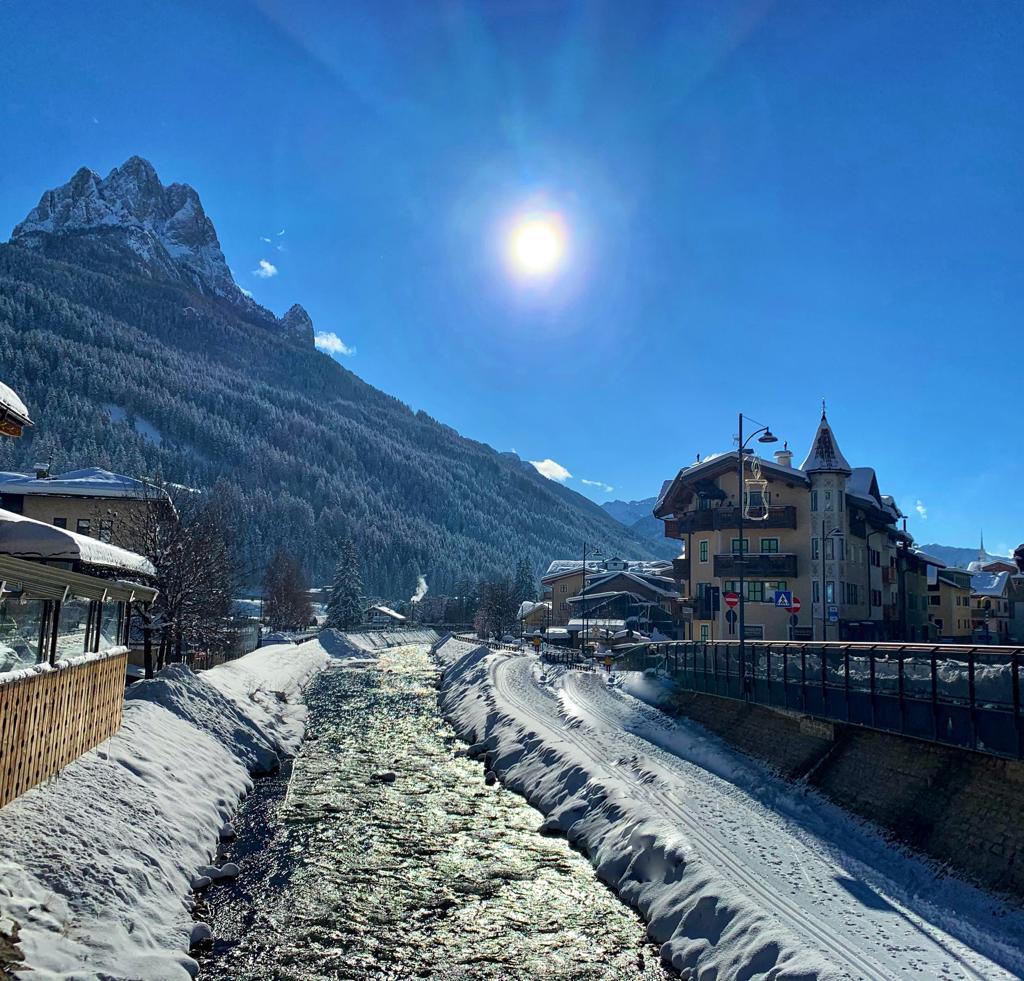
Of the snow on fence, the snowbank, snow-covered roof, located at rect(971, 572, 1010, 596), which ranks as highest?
snow-covered roof, located at rect(971, 572, 1010, 596)

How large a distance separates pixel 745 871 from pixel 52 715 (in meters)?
13.1

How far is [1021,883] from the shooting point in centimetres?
1322

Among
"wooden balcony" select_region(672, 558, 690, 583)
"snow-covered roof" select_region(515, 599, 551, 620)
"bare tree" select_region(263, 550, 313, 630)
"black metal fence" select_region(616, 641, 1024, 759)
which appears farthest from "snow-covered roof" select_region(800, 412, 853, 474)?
"bare tree" select_region(263, 550, 313, 630)

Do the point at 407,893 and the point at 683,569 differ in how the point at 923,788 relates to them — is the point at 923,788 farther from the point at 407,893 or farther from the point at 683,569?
the point at 683,569

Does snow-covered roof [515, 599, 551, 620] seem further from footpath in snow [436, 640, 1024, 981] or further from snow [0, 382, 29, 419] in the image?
snow [0, 382, 29, 419]

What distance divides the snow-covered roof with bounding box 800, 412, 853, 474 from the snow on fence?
144ft

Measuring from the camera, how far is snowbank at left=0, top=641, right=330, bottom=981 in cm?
1036

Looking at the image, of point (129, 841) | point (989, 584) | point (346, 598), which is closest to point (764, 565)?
point (129, 841)

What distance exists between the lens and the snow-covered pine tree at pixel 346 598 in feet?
369

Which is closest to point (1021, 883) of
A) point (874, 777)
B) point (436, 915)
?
point (874, 777)

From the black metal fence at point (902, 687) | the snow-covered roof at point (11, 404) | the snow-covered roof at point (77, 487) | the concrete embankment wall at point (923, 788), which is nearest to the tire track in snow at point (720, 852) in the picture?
the concrete embankment wall at point (923, 788)

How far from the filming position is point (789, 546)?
5128 centimetres

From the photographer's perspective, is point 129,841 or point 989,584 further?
point 989,584

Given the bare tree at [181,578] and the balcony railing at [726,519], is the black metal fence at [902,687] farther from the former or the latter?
the bare tree at [181,578]
